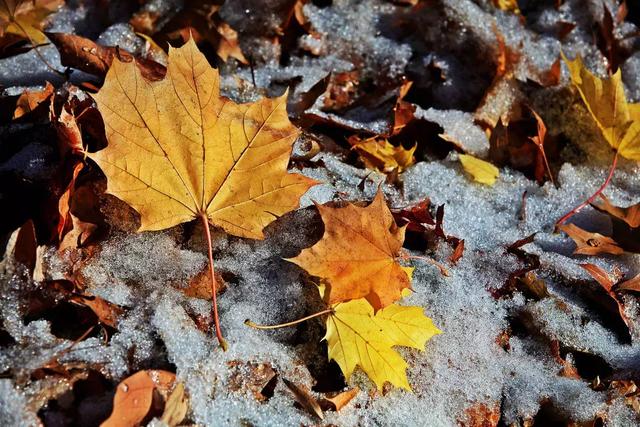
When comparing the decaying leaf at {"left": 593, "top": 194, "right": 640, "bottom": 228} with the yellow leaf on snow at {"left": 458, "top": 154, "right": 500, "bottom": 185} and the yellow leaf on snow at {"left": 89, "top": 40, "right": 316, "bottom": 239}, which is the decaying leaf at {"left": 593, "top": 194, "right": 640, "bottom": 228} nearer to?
the yellow leaf on snow at {"left": 458, "top": 154, "right": 500, "bottom": 185}

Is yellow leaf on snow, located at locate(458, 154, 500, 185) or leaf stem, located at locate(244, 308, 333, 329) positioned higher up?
yellow leaf on snow, located at locate(458, 154, 500, 185)

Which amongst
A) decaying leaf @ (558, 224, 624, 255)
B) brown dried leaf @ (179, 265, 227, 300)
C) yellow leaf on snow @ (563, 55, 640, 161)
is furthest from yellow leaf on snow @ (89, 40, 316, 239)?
yellow leaf on snow @ (563, 55, 640, 161)

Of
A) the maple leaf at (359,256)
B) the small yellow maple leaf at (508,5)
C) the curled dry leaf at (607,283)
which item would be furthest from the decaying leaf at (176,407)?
the small yellow maple leaf at (508,5)

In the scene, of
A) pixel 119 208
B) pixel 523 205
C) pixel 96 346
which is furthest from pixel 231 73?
pixel 96 346

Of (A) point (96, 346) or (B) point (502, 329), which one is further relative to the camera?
(B) point (502, 329)

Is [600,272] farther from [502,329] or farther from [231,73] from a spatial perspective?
[231,73]

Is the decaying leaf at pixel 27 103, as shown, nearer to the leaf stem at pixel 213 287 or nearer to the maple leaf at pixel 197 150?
the maple leaf at pixel 197 150

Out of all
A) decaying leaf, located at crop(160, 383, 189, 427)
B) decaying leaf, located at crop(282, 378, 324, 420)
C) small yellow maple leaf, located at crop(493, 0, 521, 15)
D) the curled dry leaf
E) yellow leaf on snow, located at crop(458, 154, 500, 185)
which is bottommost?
decaying leaf, located at crop(282, 378, 324, 420)
